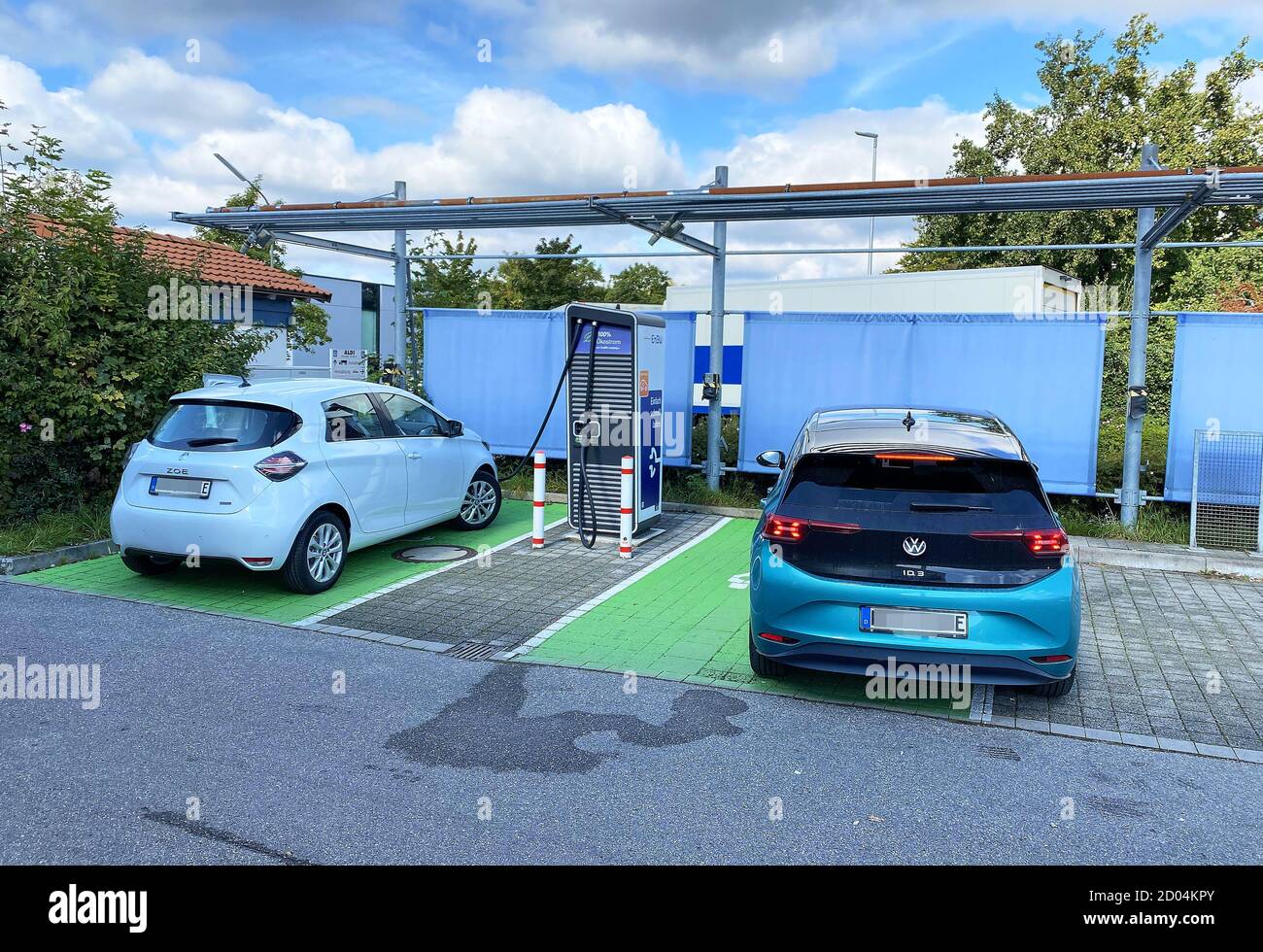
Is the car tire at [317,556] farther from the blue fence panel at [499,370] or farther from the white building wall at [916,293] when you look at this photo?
the white building wall at [916,293]

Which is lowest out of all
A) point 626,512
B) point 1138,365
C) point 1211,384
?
point 626,512

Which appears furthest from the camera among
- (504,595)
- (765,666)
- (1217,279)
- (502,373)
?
(1217,279)

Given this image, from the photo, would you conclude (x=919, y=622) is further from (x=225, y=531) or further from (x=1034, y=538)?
(x=225, y=531)

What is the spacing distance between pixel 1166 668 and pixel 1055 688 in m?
1.26

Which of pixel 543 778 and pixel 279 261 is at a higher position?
pixel 279 261

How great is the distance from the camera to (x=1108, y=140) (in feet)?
91.7

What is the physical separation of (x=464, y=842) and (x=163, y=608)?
446cm

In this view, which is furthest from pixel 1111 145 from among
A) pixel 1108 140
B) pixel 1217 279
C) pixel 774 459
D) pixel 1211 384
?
pixel 774 459

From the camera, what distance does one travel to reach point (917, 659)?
4945 millimetres

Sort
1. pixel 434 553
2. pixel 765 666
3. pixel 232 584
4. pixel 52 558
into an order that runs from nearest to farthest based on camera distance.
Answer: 1. pixel 765 666
2. pixel 232 584
3. pixel 52 558
4. pixel 434 553
